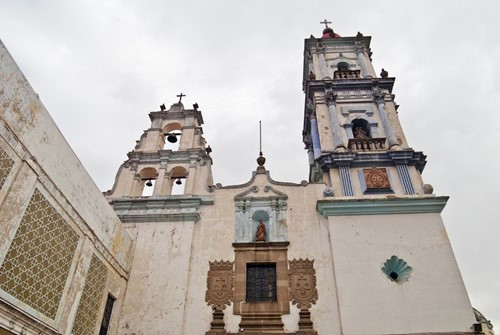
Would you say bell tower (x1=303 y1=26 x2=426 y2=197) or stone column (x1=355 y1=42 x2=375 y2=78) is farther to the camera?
stone column (x1=355 y1=42 x2=375 y2=78)

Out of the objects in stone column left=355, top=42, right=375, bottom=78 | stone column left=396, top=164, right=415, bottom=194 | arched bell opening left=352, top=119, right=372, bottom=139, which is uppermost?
stone column left=355, top=42, right=375, bottom=78

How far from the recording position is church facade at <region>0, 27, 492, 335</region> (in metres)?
7.48

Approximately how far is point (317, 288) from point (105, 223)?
6.25 metres

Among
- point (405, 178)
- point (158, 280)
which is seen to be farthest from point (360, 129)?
point (158, 280)

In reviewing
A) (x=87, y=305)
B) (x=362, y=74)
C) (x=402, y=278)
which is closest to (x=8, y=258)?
(x=87, y=305)

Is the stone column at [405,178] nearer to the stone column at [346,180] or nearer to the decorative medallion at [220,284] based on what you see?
the stone column at [346,180]

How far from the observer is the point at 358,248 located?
1170cm

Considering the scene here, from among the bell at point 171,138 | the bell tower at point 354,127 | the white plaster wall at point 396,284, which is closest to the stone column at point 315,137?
the bell tower at point 354,127

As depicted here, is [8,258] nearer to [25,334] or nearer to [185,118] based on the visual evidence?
[25,334]

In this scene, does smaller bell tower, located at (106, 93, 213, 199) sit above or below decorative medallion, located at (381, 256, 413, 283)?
above

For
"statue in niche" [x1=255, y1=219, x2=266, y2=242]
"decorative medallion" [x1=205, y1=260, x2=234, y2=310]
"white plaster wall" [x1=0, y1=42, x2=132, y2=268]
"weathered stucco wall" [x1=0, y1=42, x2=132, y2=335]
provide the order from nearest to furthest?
"weathered stucco wall" [x1=0, y1=42, x2=132, y2=335], "white plaster wall" [x1=0, y1=42, x2=132, y2=268], "decorative medallion" [x1=205, y1=260, x2=234, y2=310], "statue in niche" [x1=255, y1=219, x2=266, y2=242]

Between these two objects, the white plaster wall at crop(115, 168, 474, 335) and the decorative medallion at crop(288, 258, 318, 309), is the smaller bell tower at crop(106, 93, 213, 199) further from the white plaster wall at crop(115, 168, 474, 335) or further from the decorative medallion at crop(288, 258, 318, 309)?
the decorative medallion at crop(288, 258, 318, 309)

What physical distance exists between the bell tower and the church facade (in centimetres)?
8

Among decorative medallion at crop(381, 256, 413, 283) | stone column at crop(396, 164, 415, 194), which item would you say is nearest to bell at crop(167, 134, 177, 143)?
stone column at crop(396, 164, 415, 194)
